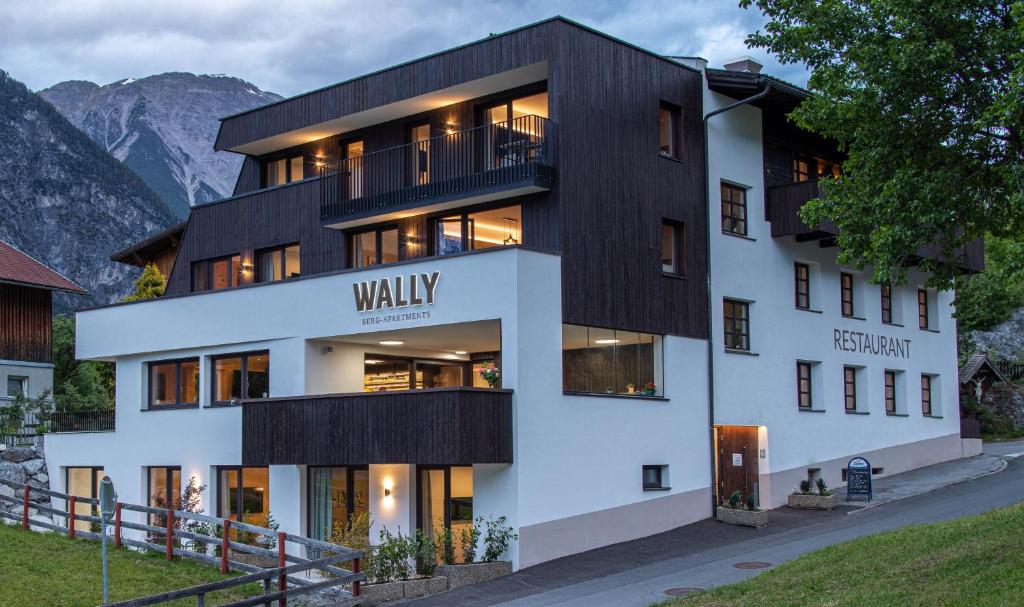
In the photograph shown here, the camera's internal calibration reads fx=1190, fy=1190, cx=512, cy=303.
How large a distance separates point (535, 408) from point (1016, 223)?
32.2 ft

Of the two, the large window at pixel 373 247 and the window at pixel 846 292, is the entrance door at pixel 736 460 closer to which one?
the window at pixel 846 292

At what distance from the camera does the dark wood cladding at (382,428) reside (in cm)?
2322

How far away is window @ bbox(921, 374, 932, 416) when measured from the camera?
36312 mm

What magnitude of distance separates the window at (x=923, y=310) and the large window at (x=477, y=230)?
15990 millimetres

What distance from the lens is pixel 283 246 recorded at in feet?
103

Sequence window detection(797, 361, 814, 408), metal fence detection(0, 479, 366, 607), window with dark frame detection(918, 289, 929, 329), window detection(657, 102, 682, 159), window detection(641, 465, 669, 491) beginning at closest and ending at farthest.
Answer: metal fence detection(0, 479, 366, 607) → window detection(641, 465, 669, 491) → window detection(657, 102, 682, 159) → window detection(797, 361, 814, 408) → window with dark frame detection(918, 289, 929, 329)

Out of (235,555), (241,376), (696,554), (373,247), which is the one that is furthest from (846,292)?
(235,555)

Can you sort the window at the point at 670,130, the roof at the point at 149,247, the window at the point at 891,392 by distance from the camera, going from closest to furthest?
the window at the point at 670,130
the window at the point at 891,392
the roof at the point at 149,247

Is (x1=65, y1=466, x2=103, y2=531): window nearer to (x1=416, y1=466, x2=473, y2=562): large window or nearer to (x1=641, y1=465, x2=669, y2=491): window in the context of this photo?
(x1=416, y1=466, x2=473, y2=562): large window

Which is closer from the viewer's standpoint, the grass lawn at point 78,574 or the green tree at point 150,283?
the grass lawn at point 78,574

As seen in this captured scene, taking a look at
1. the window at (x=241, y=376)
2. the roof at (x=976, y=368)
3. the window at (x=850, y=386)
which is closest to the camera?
the window at (x=241, y=376)

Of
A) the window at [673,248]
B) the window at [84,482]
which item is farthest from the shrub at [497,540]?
the window at [84,482]

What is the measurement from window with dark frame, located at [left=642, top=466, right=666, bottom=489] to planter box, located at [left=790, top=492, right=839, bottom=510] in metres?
4.45

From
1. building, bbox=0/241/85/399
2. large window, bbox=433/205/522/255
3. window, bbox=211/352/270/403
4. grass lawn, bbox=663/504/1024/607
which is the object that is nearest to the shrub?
grass lawn, bbox=663/504/1024/607
